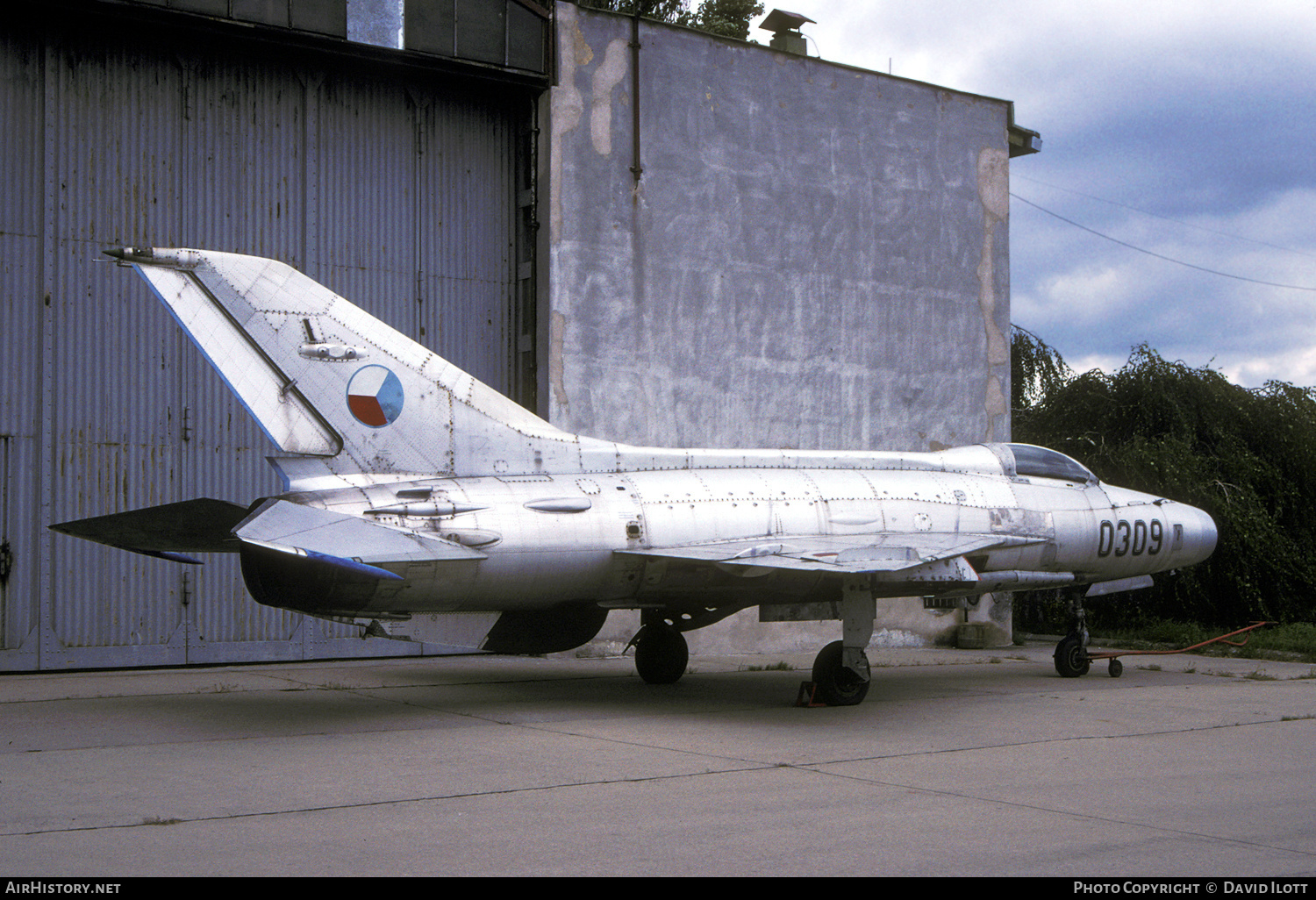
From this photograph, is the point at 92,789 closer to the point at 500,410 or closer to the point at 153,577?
the point at 500,410

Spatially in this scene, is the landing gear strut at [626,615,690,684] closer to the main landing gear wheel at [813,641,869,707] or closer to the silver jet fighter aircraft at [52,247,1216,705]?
the silver jet fighter aircraft at [52,247,1216,705]

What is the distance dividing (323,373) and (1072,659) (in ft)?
29.4

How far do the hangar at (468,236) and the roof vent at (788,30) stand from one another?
1276 mm

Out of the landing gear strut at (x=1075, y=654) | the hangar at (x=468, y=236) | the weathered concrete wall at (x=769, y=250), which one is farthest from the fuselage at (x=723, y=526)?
the hangar at (x=468, y=236)

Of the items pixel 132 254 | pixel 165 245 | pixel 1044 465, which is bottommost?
pixel 1044 465

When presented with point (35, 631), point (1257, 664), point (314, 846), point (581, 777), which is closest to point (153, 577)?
point (35, 631)

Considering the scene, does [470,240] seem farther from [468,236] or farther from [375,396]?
[375,396]

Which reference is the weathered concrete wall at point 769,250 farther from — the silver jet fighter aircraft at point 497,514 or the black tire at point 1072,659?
the black tire at point 1072,659

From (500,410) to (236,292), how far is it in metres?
2.42

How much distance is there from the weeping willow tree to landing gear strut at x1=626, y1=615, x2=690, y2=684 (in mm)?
10813

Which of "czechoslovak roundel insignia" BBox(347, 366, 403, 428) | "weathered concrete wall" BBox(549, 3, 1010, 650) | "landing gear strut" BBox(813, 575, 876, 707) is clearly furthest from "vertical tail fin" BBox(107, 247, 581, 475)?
"weathered concrete wall" BBox(549, 3, 1010, 650)

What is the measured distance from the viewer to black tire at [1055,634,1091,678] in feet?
43.3

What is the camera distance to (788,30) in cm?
1892

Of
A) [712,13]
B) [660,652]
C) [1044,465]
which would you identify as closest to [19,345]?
[660,652]
